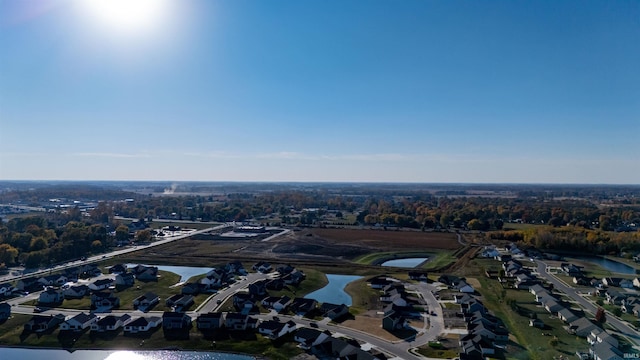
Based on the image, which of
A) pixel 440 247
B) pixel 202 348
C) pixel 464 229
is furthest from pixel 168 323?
pixel 464 229

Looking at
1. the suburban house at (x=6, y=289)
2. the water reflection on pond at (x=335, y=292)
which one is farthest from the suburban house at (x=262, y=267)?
the suburban house at (x=6, y=289)

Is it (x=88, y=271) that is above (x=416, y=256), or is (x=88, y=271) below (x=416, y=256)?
above

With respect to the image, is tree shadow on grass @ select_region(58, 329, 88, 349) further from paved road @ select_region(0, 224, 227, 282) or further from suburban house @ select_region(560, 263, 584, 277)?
suburban house @ select_region(560, 263, 584, 277)

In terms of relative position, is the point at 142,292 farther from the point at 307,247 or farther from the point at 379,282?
the point at 307,247

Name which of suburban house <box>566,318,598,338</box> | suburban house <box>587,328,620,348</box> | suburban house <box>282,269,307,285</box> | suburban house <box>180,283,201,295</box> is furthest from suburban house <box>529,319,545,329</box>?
suburban house <box>180,283,201,295</box>

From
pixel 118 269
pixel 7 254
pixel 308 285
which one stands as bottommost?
pixel 308 285

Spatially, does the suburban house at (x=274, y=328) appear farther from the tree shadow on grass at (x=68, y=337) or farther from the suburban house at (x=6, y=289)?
the suburban house at (x=6, y=289)

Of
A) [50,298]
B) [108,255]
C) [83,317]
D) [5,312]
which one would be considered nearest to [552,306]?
[83,317]

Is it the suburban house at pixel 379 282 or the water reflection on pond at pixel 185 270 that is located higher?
the suburban house at pixel 379 282
